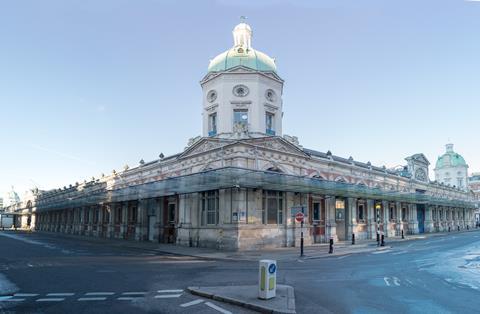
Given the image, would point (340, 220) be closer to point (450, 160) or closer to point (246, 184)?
point (246, 184)

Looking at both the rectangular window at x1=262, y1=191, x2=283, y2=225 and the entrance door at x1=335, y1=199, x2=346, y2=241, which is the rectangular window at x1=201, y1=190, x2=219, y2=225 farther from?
the entrance door at x1=335, y1=199, x2=346, y2=241

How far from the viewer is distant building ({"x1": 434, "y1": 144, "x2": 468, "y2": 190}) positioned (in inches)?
3255

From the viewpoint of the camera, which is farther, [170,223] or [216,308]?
[170,223]

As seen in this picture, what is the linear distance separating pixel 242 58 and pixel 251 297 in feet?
91.4

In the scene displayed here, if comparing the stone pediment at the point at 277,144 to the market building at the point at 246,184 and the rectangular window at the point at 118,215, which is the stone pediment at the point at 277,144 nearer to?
the market building at the point at 246,184

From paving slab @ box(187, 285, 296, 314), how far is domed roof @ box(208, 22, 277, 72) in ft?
85.2

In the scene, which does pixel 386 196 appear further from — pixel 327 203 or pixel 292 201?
pixel 292 201

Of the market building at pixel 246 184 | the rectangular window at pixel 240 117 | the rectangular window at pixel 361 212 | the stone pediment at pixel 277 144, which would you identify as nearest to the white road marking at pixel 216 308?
the market building at pixel 246 184

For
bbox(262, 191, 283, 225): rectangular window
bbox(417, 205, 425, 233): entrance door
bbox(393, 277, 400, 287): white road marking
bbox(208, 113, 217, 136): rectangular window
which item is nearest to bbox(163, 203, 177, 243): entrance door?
bbox(208, 113, 217, 136): rectangular window

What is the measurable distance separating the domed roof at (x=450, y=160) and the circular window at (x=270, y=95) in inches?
2668

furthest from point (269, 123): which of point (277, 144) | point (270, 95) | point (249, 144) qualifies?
point (249, 144)

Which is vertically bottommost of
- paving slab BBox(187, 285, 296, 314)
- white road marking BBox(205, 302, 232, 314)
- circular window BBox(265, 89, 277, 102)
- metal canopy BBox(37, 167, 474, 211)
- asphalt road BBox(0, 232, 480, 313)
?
asphalt road BBox(0, 232, 480, 313)

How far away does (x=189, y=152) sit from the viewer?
34.4 metres

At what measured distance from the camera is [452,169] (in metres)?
85.1
